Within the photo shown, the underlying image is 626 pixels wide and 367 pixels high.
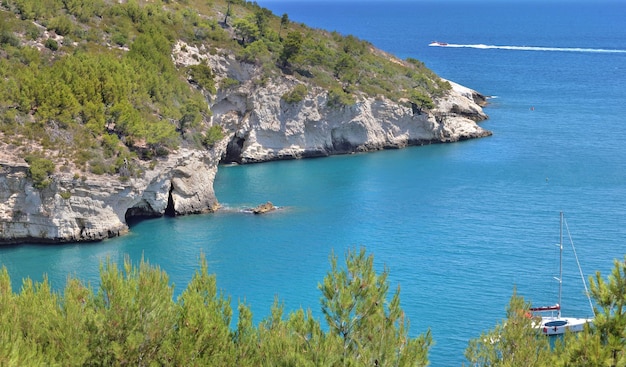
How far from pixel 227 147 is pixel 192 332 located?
47028mm

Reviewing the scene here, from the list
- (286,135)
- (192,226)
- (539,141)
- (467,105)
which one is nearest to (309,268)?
(192,226)

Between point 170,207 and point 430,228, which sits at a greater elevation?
point 170,207

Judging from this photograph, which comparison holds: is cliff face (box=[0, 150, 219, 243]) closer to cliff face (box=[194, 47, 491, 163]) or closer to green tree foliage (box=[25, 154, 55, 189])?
green tree foliage (box=[25, 154, 55, 189])

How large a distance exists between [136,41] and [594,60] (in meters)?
88.8

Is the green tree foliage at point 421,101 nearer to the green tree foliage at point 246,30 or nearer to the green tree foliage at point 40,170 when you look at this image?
the green tree foliage at point 246,30

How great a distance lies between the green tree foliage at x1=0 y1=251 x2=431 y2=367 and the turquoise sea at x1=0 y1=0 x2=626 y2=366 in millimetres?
10520

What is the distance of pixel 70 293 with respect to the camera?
23.8 meters

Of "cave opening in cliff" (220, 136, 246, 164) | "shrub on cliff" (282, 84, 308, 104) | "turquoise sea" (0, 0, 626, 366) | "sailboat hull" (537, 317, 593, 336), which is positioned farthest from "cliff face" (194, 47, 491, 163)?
"sailboat hull" (537, 317, 593, 336)

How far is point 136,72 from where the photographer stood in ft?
189

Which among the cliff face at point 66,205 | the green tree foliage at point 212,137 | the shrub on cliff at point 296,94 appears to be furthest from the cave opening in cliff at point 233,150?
the cliff face at point 66,205

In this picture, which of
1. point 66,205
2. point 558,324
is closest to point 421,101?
point 66,205

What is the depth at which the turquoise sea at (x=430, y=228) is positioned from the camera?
3869cm

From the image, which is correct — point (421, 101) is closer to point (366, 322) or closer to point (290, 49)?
point (290, 49)

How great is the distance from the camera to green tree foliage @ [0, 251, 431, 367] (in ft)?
63.9
